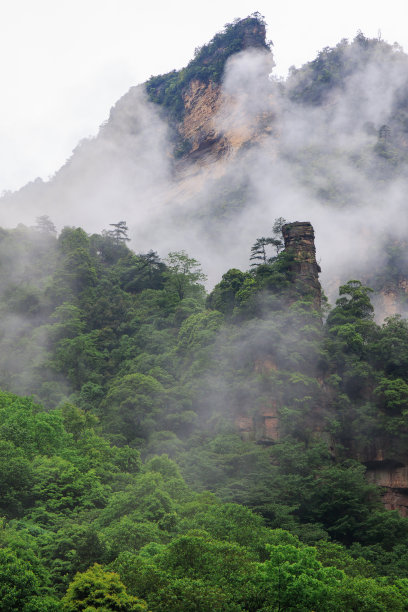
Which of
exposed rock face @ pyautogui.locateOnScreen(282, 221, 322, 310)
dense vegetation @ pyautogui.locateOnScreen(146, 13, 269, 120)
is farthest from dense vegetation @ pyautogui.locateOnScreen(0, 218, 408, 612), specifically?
dense vegetation @ pyautogui.locateOnScreen(146, 13, 269, 120)

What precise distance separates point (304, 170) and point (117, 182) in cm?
2909

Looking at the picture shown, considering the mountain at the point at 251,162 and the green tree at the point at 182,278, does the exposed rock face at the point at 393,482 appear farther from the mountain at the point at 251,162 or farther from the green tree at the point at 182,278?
the mountain at the point at 251,162

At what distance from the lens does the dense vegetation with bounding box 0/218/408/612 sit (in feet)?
63.0

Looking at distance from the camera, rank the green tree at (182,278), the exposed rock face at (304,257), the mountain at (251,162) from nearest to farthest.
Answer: the exposed rock face at (304,257) < the green tree at (182,278) < the mountain at (251,162)

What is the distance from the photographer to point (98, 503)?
29188 mm

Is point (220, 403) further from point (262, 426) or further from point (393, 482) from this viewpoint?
point (393, 482)

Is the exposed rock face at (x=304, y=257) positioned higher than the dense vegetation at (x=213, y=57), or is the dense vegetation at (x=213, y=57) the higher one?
the dense vegetation at (x=213, y=57)

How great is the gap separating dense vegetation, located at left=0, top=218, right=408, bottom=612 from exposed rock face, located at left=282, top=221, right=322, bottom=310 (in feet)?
4.14

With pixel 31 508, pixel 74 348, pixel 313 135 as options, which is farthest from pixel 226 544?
pixel 313 135

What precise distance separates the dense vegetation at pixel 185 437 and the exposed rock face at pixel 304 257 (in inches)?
49.7

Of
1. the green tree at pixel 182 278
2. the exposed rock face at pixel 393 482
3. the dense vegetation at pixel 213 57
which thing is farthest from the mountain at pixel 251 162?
the exposed rock face at pixel 393 482

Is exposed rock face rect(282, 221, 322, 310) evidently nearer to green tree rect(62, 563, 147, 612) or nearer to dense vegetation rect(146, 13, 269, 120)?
green tree rect(62, 563, 147, 612)

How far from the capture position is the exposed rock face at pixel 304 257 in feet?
159

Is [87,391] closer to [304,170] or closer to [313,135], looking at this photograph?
[304,170]
